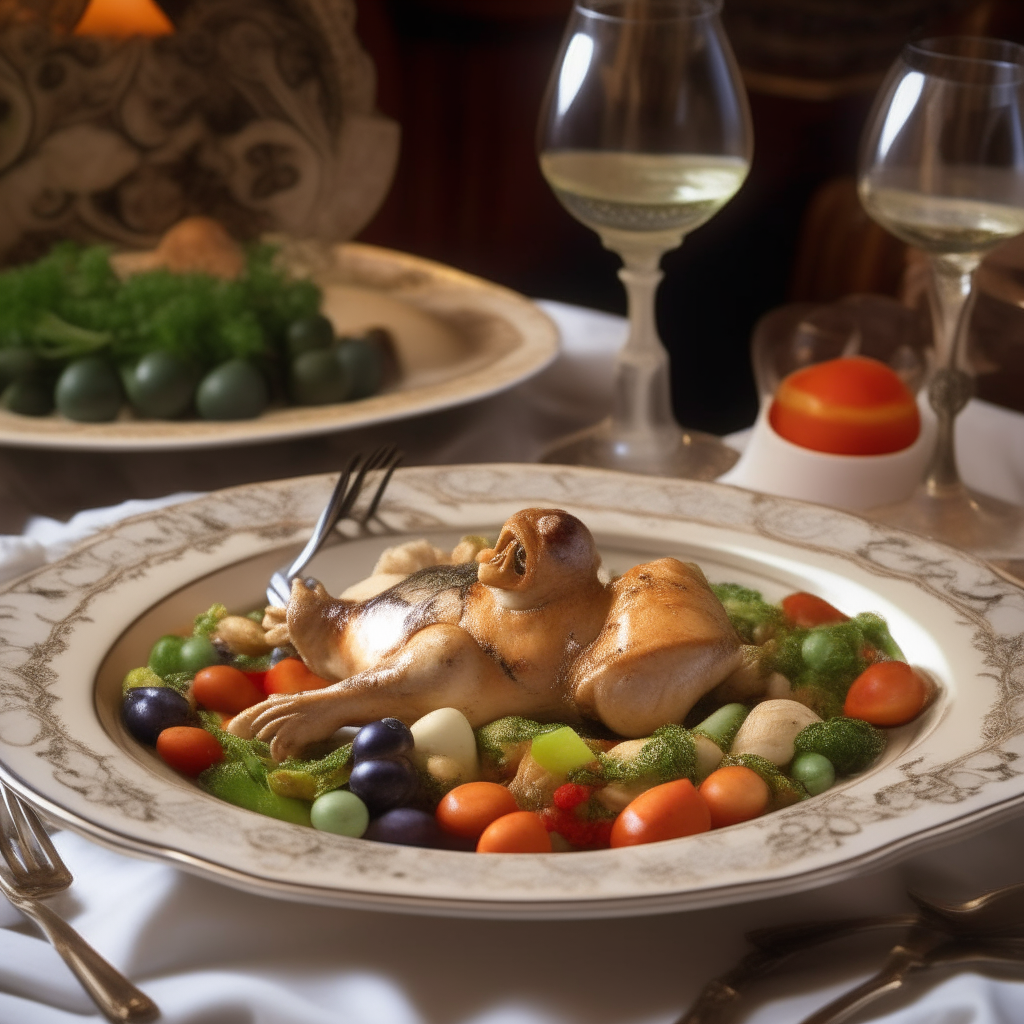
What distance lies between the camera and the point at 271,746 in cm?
119

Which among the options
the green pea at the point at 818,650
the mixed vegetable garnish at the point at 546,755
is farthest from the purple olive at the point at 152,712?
the green pea at the point at 818,650

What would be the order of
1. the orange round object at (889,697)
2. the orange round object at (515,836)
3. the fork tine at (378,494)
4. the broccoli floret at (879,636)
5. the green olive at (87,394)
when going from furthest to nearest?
the green olive at (87,394), the fork tine at (378,494), the broccoli floret at (879,636), the orange round object at (889,697), the orange round object at (515,836)

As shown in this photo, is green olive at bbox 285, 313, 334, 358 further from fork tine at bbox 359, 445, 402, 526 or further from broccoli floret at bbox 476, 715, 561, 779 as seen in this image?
→ broccoli floret at bbox 476, 715, 561, 779

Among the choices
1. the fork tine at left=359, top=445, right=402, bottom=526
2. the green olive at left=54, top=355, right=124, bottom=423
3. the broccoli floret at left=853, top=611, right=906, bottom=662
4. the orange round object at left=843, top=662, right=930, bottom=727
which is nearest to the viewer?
the orange round object at left=843, top=662, right=930, bottom=727

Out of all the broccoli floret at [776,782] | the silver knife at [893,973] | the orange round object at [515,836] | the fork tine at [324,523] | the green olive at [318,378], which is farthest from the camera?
the green olive at [318,378]

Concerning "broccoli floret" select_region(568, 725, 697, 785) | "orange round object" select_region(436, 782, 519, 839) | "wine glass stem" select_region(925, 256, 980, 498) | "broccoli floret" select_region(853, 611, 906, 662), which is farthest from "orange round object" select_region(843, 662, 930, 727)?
"wine glass stem" select_region(925, 256, 980, 498)

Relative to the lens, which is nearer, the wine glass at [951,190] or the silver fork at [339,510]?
the silver fork at [339,510]

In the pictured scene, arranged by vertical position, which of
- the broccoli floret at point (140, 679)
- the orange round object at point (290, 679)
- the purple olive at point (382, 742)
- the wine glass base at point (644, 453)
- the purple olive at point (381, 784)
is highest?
the purple olive at point (382, 742)

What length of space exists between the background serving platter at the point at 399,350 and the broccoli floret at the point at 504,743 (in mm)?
837

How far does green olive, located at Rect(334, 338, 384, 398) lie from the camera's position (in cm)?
218

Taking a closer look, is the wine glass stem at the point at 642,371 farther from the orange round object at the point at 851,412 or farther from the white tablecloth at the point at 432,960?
the white tablecloth at the point at 432,960

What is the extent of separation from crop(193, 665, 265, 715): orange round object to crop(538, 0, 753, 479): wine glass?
904 millimetres

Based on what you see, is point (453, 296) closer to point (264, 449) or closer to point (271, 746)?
point (264, 449)

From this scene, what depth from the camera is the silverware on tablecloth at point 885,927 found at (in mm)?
971
